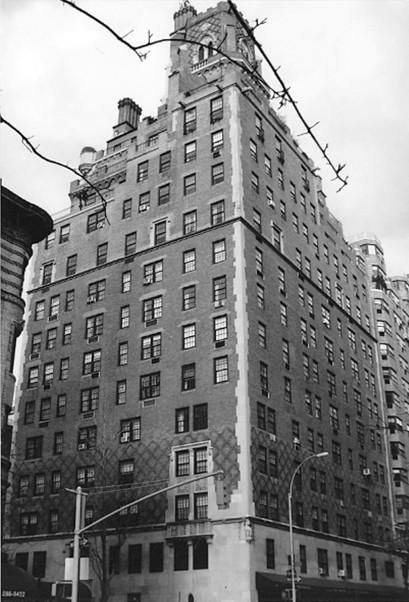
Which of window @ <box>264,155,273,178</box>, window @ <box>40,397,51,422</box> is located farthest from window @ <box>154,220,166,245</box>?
window @ <box>40,397,51,422</box>

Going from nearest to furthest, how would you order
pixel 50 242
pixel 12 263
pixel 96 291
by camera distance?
pixel 12 263 < pixel 96 291 < pixel 50 242

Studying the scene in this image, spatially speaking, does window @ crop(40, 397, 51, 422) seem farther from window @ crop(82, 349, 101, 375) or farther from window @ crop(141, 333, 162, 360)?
window @ crop(141, 333, 162, 360)

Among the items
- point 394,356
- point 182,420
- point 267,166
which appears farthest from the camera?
point 394,356

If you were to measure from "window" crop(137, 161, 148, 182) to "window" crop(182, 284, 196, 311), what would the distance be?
1394 centimetres

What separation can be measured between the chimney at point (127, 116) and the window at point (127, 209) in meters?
16.5

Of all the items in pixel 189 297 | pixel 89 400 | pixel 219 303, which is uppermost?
pixel 189 297

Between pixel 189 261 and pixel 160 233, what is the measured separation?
5.04 m

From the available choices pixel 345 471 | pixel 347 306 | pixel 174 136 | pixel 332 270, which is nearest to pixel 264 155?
pixel 174 136

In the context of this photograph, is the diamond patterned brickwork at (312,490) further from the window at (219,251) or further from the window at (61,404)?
the window at (61,404)

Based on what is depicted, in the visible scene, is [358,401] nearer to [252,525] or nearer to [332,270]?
[332,270]

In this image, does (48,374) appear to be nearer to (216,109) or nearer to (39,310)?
(39,310)

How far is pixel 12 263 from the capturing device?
2791 centimetres

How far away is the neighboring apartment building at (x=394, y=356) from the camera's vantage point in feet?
242

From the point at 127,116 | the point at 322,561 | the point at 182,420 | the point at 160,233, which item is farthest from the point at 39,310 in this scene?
the point at 322,561
